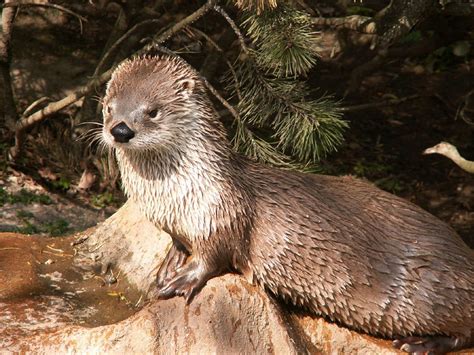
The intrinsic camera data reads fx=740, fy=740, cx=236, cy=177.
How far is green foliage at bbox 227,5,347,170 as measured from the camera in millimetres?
4059

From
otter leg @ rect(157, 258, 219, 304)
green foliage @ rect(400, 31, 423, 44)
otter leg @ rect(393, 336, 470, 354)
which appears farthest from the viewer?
green foliage @ rect(400, 31, 423, 44)

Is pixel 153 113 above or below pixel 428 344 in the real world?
above

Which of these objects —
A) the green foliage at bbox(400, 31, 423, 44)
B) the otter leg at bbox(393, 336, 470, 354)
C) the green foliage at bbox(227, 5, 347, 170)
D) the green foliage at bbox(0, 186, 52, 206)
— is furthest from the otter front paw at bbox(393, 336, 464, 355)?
the green foliage at bbox(400, 31, 423, 44)

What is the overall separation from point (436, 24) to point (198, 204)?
168 inches

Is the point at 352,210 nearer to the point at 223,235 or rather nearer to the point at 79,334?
the point at 223,235

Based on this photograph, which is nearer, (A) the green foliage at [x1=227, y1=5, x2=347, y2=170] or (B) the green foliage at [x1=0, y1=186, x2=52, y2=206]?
(A) the green foliage at [x1=227, y1=5, x2=347, y2=170]

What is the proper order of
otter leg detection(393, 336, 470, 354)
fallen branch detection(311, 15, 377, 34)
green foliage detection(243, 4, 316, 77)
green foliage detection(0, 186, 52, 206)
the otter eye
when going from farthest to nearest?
green foliage detection(0, 186, 52, 206) < fallen branch detection(311, 15, 377, 34) < green foliage detection(243, 4, 316, 77) < otter leg detection(393, 336, 470, 354) < the otter eye

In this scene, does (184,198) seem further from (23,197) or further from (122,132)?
(23,197)

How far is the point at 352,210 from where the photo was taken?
3.47 metres

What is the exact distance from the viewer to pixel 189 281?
10.8ft

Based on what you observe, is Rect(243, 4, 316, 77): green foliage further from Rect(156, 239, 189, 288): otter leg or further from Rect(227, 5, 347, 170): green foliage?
Rect(156, 239, 189, 288): otter leg

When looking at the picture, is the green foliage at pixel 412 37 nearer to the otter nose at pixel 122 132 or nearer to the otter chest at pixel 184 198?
the otter chest at pixel 184 198

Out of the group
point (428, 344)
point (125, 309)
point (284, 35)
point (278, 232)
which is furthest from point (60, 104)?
point (428, 344)

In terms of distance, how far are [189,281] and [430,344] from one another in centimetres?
116
